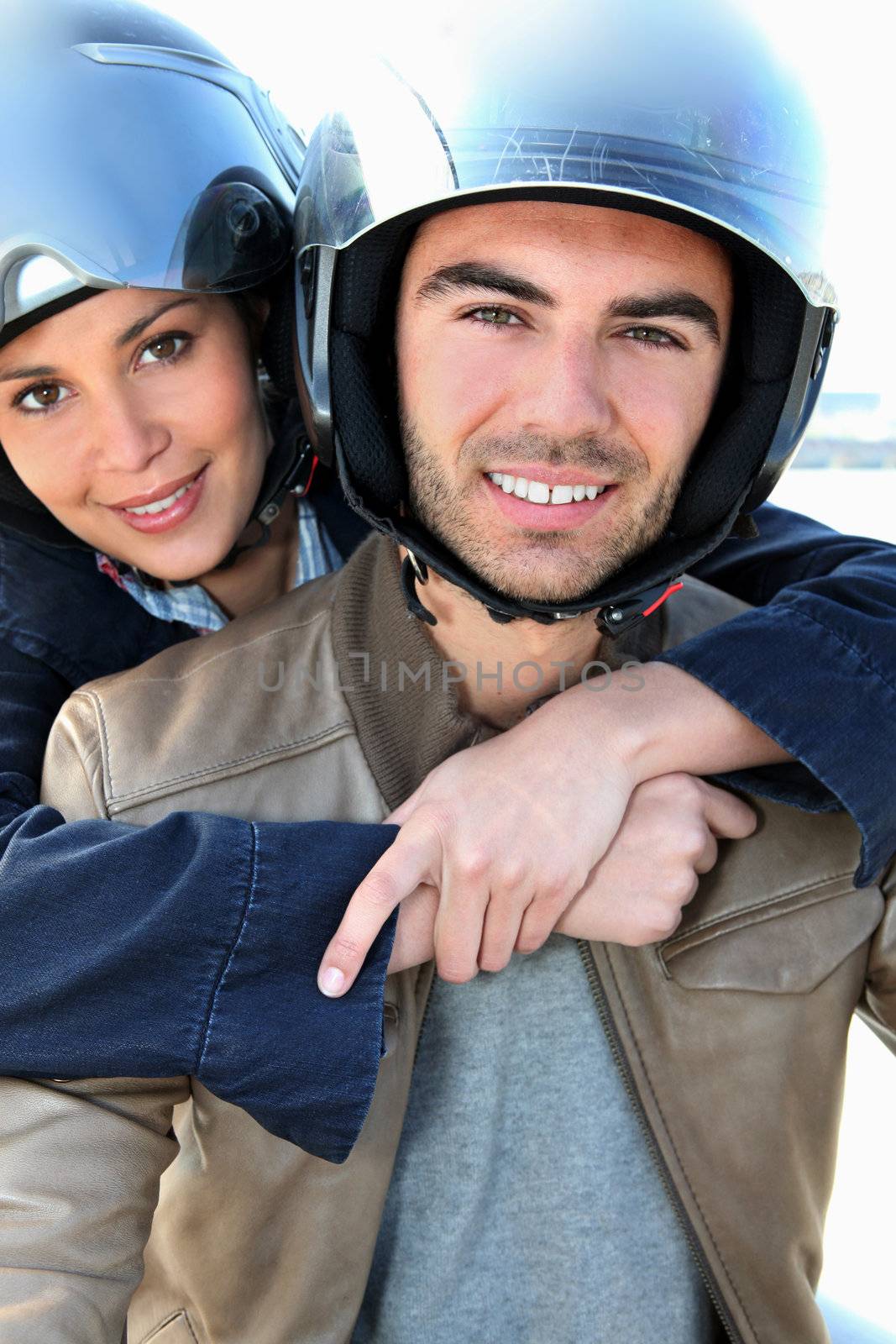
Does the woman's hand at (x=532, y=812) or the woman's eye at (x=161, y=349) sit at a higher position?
the woman's eye at (x=161, y=349)

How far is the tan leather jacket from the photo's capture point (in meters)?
1.28

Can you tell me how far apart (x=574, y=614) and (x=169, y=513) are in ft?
1.95

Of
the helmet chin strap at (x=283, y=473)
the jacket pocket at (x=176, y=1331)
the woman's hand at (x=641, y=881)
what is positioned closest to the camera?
the woman's hand at (x=641, y=881)

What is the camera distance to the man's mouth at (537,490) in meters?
1.35

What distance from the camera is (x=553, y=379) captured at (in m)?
1.29

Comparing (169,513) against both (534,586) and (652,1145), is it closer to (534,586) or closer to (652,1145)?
(534,586)

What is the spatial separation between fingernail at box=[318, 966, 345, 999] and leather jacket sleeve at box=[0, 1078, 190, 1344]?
0.21 metres

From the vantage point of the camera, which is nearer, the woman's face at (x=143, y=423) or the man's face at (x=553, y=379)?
the man's face at (x=553, y=379)

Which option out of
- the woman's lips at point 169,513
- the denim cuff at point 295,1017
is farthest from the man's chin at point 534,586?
the woman's lips at point 169,513

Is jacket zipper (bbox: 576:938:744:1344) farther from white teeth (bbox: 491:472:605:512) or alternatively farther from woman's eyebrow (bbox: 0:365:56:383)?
woman's eyebrow (bbox: 0:365:56:383)

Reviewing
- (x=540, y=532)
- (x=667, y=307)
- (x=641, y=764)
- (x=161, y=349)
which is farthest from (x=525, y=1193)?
(x=161, y=349)

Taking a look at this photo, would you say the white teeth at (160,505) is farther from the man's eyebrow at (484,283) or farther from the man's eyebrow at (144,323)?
the man's eyebrow at (484,283)

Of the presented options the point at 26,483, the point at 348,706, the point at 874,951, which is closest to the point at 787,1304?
the point at 874,951

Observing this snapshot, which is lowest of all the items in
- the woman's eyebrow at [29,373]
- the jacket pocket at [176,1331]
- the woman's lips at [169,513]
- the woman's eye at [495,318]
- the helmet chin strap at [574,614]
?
the jacket pocket at [176,1331]
